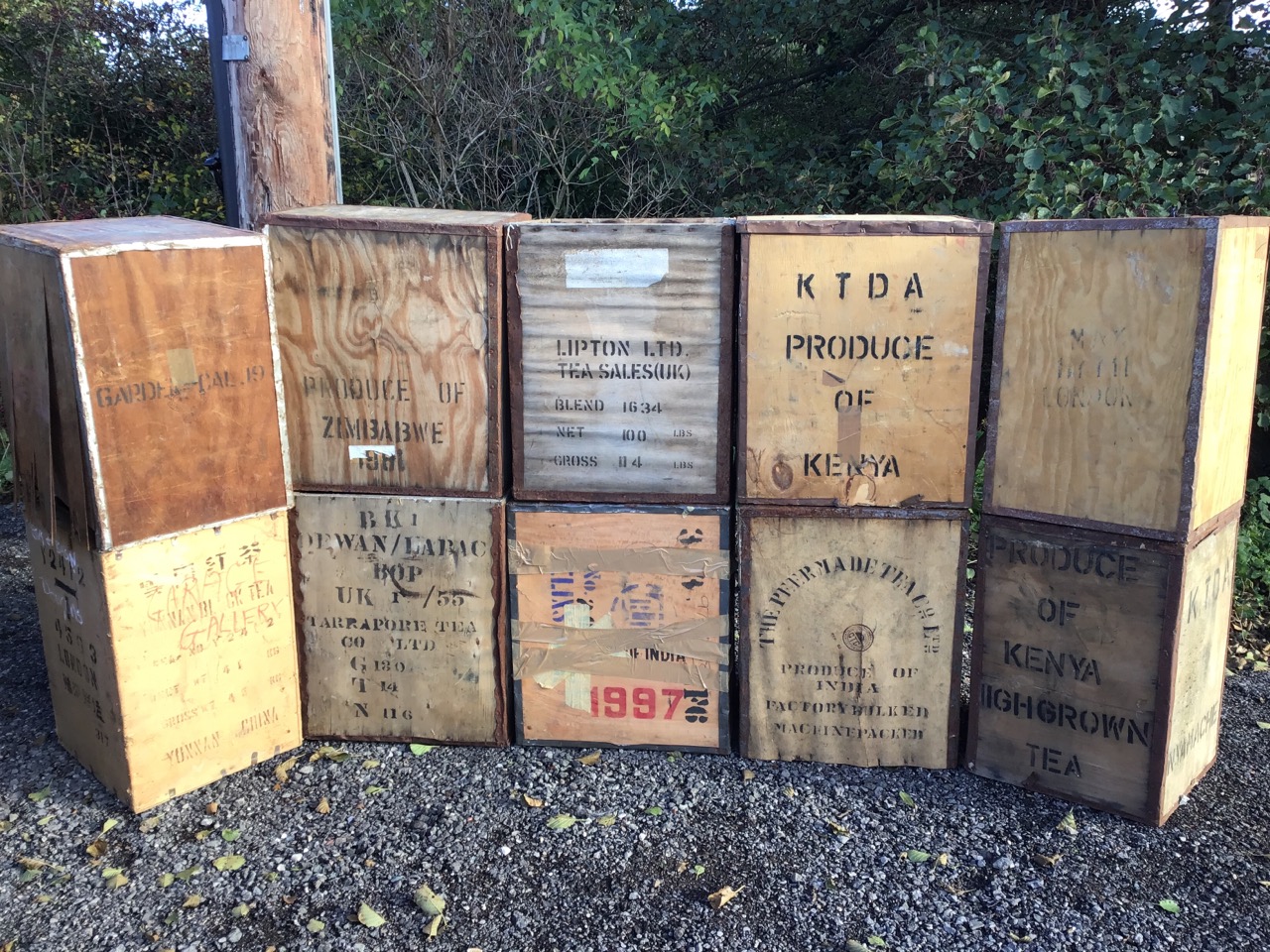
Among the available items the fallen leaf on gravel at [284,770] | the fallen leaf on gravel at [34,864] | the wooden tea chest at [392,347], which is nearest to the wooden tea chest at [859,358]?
the wooden tea chest at [392,347]

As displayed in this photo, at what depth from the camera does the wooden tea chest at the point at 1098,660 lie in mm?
3062

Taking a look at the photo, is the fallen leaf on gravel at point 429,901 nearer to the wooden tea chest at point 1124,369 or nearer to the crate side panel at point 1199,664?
the wooden tea chest at point 1124,369

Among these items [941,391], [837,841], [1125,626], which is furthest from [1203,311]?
[837,841]

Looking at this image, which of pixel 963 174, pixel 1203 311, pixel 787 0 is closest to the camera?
pixel 1203 311

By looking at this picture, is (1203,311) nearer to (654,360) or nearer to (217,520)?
(654,360)

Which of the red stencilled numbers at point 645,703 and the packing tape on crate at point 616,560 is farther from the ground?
the packing tape on crate at point 616,560

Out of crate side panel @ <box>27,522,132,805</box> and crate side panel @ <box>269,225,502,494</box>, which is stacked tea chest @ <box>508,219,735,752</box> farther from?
crate side panel @ <box>27,522,132,805</box>

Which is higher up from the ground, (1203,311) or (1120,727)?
(1203,311)

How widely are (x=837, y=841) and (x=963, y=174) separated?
432 centimetres

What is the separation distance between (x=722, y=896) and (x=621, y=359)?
1714 millimetres

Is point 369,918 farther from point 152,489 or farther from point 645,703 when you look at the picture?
point 152,489

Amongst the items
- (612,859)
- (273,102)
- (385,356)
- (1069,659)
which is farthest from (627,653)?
(273,102)

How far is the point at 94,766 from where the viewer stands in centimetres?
338

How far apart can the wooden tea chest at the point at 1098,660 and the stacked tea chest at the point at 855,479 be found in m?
0.14
